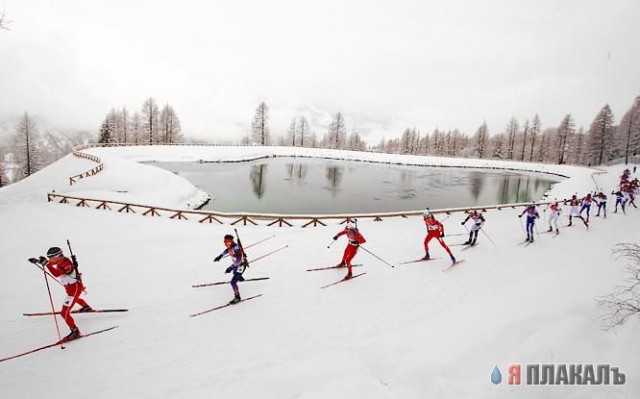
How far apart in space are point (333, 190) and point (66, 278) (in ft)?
99.8

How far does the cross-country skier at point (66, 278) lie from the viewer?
23.0 feet

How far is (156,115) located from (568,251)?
279 feet

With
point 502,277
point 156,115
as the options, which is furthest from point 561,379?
point 156,115

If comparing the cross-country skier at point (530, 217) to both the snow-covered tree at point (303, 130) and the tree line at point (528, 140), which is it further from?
the snow-covered tree at point (303, 130)

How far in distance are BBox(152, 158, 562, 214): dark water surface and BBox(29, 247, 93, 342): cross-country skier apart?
60.3ft

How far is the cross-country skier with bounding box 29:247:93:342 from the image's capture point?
7.00 metres

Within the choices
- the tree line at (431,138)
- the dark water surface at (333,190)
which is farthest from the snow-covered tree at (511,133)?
the dark water surface at (333,190)

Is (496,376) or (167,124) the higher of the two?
(167,124)

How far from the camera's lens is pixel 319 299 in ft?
28.9

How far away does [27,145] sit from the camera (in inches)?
1975

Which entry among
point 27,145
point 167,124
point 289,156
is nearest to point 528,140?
point 289,156

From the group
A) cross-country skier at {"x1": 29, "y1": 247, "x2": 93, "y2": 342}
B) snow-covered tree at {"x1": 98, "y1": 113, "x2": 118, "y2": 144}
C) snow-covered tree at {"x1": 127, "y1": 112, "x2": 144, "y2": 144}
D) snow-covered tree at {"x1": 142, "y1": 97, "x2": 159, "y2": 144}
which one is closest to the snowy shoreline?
snow-covered tree at {"x1": 98, "y1": 113, "x2": 118, "y2": 144}

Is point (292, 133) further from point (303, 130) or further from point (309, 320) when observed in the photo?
point (309, 320)

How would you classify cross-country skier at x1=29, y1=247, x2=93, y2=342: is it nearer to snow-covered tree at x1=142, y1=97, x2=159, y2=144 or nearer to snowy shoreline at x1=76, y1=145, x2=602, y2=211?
snowy shoreline at x1=76, y1=145, x2=602, y2=211
